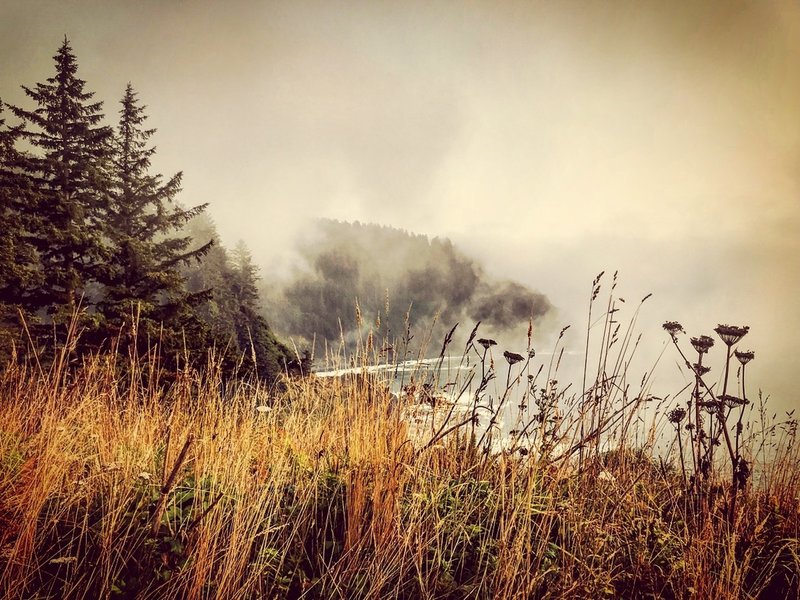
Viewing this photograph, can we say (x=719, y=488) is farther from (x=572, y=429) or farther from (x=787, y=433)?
(x=787, y=433)

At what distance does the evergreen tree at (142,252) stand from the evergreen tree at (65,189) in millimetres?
610

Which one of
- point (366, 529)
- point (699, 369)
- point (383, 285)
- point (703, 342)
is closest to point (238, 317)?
point (366, 529)

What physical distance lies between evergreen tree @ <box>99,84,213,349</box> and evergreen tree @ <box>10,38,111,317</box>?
610 mm

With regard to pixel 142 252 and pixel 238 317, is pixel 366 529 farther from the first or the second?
pixel 238 317

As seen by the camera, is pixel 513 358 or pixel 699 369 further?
pixel 513 358

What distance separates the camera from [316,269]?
15450 cm

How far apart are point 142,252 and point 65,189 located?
4.97 m

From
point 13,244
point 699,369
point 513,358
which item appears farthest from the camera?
point 13,244

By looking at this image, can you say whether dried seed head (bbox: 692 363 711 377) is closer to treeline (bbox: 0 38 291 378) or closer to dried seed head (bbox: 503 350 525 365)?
dried seed head (bbox: 503 350 525 365)

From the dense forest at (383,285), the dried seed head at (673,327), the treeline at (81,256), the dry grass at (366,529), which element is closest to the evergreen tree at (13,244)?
the treeline at (81,256)

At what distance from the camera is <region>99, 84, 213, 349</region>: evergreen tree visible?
1008cm

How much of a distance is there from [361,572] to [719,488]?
258 cm

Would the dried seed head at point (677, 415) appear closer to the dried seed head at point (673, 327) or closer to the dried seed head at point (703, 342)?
the dried seed head at point (703, 342)

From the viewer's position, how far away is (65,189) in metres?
12.7
